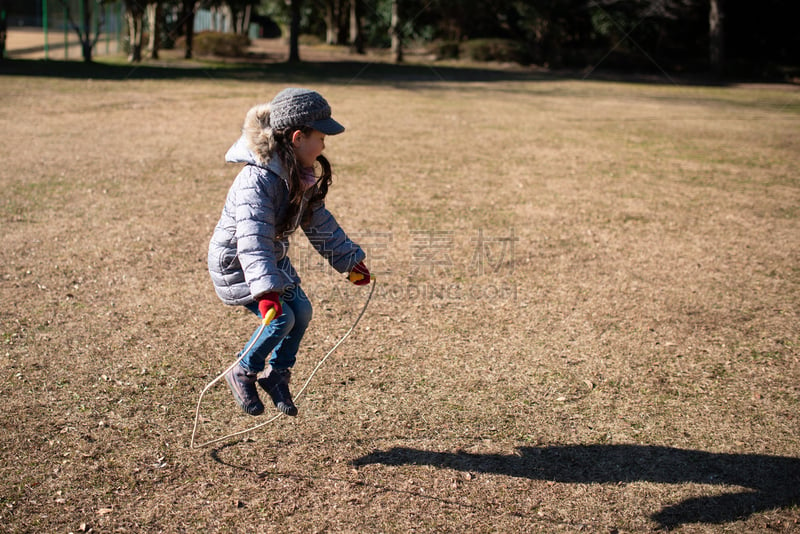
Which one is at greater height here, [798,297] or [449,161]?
[449,161]

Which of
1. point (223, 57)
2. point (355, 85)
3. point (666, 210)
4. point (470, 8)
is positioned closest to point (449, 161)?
point (666, 210)

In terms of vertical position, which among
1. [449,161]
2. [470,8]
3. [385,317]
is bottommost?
[385,317]

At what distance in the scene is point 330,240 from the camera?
13.0 ft

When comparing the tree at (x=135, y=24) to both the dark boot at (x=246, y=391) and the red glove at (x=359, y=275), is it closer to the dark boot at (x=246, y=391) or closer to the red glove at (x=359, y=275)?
the red glove at (x=359, y=275)

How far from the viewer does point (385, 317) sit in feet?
18.6

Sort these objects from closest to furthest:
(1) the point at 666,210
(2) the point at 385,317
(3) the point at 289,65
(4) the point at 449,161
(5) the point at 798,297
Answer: (2) the point at 385,317 < (5) the point at 798,297 < (1) the point at 666,210 < (4) the point at 449,161 < (3) the point at 289,65

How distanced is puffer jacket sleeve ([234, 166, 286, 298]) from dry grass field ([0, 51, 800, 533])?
0.99 m

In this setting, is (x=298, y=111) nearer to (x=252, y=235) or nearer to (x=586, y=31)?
(x=252, y=235)

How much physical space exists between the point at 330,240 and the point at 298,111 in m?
0.75

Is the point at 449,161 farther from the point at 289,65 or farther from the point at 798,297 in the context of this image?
the point at 289,65

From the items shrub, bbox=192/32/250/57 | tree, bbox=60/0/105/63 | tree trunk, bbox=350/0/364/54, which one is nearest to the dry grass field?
tree, bbox=60/0/105/63

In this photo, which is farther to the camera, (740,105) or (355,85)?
(355,85)

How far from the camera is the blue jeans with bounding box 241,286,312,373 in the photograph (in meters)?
3.65

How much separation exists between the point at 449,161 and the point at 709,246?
4541mm
